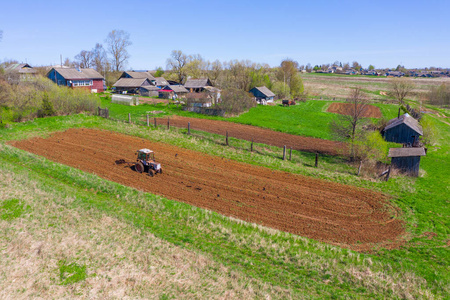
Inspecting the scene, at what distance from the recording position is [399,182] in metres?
23.9

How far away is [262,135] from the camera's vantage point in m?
39.1

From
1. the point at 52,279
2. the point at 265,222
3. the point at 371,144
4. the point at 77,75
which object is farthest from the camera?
the point at 77,75

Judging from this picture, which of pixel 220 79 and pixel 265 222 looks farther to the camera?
pixel 220 79

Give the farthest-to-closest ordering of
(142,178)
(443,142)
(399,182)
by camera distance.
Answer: (443,142)
(399,182)
(142,178)

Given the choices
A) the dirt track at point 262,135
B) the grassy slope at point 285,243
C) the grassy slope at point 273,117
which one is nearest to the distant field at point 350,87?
the grassy slope at point 273,117

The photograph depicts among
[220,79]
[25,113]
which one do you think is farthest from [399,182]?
[220,79]

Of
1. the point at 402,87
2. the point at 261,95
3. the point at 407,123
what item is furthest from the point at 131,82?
the point at 402,87

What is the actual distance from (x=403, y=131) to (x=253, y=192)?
27.2 metres

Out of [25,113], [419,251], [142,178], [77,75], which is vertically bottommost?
[419,251]

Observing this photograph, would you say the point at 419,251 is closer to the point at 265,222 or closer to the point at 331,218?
the point at 331,218

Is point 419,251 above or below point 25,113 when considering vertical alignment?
below

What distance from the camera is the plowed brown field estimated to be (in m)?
16.6

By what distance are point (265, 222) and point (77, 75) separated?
65.1 meters

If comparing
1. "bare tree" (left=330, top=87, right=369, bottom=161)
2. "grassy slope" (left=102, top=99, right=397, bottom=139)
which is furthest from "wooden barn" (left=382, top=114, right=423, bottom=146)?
"bare tree" (left=330, top=87, right=369, bottom=161)
